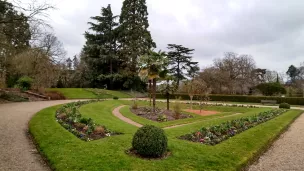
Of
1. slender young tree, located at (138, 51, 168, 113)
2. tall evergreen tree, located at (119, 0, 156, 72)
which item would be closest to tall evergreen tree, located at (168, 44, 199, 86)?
tall evergreen tree, located at (119, 0, 156, 72)

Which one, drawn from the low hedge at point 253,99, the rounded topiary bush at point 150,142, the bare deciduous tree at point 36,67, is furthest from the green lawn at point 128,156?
the low hedge at point 253,99

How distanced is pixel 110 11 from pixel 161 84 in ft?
98.7

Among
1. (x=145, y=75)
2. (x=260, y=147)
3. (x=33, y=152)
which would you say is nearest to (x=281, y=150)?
(x=260, y=147)

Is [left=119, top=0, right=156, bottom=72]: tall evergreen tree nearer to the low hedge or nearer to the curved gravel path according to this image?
the low hedge

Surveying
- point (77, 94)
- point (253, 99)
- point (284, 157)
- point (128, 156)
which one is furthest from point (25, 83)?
point (253, 99)

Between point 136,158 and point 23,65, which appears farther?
point 23,65

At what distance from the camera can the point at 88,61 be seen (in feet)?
136

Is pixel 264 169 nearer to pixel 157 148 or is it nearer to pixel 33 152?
pixel 157 148

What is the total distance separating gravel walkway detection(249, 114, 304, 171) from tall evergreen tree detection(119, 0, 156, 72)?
105 ft

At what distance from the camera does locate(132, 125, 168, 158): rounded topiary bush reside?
586 cm

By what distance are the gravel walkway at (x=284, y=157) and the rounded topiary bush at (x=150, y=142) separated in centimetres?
251

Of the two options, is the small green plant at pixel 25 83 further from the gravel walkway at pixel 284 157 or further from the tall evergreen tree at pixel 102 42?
the gravel walkway at pixel 284 157

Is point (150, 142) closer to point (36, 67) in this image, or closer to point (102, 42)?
point (36, 67)

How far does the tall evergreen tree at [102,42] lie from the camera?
41625 millimetres
